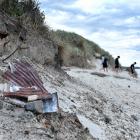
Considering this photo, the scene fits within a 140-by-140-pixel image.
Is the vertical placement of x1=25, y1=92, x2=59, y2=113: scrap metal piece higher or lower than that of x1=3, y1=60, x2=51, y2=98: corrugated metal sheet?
lower

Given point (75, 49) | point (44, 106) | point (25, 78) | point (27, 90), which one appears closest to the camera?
point (44, 106)

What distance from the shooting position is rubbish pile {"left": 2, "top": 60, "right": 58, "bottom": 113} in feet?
34.8

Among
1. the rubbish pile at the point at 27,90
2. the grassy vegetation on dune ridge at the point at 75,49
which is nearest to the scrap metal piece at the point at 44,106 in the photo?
the rubbish pile at the point at 27,90

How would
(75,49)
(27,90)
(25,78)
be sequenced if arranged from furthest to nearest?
(75,49) < (25,78) < (27,90)

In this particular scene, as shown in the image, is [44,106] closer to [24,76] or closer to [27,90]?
[27,90]

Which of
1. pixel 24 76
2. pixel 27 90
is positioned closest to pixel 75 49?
pixel 24 76

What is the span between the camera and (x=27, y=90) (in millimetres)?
12094

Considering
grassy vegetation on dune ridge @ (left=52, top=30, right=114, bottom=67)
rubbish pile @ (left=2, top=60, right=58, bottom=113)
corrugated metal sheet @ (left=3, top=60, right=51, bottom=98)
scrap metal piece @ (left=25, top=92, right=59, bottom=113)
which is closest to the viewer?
scrap metal piece @ (left=25, top=92, right=59, bottom=113)

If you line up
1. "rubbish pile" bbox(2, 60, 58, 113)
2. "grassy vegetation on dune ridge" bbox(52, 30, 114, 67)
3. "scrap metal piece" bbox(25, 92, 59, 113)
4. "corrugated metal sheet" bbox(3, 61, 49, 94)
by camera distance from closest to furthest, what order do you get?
"scrap metal piece" bbox(25, 92, 59, 113), "rubbish pile" bbox(2, 60, 58, 113), "corrugated metal sheet" bbox(3, 61, 49, 94), "grassy vegetation on dune ridge" bbox(52, 30, 114, 67)

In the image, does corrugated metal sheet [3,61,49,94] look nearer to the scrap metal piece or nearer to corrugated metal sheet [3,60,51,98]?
corrugated metal sheet [3,60,51,98]

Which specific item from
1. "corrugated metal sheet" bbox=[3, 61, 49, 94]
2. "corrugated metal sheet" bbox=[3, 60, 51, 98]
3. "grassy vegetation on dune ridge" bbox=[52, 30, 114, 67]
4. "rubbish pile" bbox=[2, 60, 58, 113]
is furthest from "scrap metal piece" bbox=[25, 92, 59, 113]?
"grassy vegetation on dune ridge" bbox=[52, 30, 114, 67]

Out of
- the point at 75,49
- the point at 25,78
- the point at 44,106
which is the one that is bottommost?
the point at 44,106

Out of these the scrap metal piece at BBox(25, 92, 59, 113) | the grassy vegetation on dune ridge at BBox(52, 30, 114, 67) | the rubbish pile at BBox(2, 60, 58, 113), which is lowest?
the scrap metal piece at BBox(25, 92, 59, 113)

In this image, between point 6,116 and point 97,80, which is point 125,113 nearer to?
point 6,116
